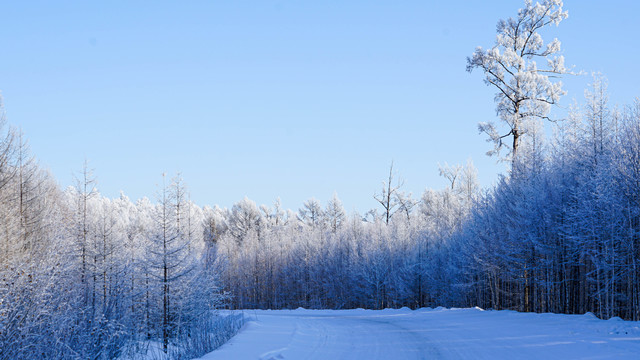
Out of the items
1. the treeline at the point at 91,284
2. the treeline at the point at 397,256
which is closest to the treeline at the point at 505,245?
the treeline at the point at 397,256

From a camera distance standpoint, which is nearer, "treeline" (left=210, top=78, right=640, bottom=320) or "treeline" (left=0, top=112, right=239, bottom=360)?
"treeline" (left=0, top=112, right=239, bottom=360)

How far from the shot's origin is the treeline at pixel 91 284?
10.6 m

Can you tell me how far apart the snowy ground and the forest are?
1.86m

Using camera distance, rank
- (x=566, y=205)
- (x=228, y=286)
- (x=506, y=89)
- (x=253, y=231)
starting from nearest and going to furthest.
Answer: (x=566, y=205) → (x=506, y=89) → (x=228, y=286) → (x=253, y=231)

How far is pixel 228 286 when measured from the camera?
224 feet

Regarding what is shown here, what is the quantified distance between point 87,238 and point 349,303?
29.3 metres

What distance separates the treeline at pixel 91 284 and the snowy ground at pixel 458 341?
1845mm

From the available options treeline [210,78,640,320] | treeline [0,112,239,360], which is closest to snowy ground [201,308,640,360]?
treeline [0,112,239,360]

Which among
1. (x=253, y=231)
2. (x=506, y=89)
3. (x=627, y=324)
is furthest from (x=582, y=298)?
(x=253, y=231)

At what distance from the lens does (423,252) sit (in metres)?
45.4

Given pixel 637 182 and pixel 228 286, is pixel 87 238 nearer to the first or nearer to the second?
pixel 637 182

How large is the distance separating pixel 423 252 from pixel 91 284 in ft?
101

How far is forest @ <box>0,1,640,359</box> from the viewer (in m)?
12.7

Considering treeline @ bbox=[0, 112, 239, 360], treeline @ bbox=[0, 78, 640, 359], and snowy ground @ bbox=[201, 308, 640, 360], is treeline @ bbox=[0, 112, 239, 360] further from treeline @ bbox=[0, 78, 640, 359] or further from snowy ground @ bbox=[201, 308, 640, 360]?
snowy ground @ bbox=[201, 308, 640, 360]
